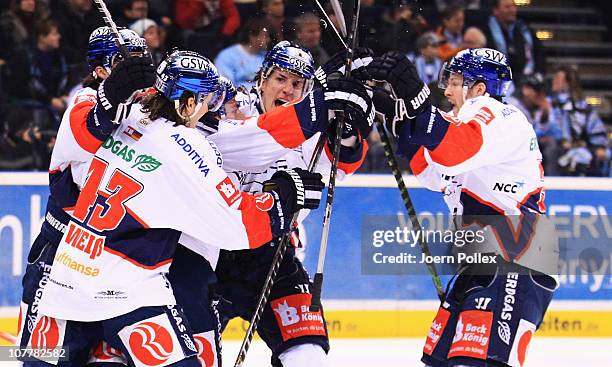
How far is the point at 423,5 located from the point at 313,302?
483cm

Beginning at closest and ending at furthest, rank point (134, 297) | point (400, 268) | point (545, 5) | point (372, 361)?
point (134, 297) → point (372, 361) → point (400, 268) → point (545, 5)

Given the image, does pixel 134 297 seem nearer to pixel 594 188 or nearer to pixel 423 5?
→ pixel 594 188

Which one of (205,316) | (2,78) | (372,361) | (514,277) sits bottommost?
(372,361)

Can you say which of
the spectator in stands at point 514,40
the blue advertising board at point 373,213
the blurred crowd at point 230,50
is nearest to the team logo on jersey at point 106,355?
the blurred crowd at point 230,50

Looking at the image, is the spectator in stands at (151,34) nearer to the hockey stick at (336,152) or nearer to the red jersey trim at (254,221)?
the hockey stick at (336,152)

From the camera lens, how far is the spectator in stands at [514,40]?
25.8 ft

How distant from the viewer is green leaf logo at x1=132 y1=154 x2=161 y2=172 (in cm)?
309

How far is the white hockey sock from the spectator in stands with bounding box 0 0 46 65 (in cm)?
369

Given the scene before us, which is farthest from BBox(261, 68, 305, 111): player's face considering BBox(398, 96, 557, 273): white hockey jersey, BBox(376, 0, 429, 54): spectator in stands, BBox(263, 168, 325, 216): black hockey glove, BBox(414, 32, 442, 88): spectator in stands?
BBox(414, 32, 442, 88): spectator in stands

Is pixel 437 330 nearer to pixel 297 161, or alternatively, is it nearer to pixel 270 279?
pixel 270 279

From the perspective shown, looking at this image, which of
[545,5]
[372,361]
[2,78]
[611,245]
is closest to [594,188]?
[611,245]

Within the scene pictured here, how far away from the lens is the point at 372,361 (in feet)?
19.1

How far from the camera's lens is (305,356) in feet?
12.7

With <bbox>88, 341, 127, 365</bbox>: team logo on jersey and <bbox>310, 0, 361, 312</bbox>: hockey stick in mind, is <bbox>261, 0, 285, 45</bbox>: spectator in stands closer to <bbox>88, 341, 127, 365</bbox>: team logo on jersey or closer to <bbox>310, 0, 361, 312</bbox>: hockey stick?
<bbox>310, 0, 361, 312</bbox>: hockey stick
